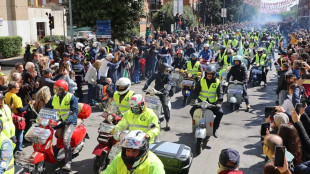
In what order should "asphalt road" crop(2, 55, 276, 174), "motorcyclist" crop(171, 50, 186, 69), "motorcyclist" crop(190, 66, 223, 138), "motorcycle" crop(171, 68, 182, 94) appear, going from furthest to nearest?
"motorcyclist" crop(171, 50, 186, 69) < "motorcycle" crop(171, 68, 182, 94) < "motorcyclist" crop(190, 66, 223, 138) < "asphalt road" crop(2, 55, 276, 174)

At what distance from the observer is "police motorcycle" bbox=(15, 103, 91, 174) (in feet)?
20.4

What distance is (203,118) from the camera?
27.6 ft

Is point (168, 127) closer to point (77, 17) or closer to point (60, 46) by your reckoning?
point (60, 46)

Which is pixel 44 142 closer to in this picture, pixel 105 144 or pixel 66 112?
pixel 66 112

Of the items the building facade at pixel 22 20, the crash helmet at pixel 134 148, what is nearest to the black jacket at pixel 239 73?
the crash helmet at pixel 134 148

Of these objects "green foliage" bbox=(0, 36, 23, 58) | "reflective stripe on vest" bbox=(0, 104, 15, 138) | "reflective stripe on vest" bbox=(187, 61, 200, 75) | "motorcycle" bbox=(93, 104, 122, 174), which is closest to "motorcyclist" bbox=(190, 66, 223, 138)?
"motorcycle" bbox=(93, 104, 122, 174)

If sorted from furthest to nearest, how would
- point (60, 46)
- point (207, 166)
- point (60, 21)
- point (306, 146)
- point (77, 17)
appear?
point (60, 21), point (77, 17), point (60, 46), point (207, 166), point (306, 146)

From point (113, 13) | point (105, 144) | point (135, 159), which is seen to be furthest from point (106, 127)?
point (113, 13)

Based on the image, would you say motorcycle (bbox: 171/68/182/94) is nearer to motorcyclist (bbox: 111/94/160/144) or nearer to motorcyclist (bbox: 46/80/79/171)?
motorcyclist (bbox: 46/80/79/171)

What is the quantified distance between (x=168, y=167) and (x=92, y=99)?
312 inches

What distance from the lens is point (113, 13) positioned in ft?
78.4

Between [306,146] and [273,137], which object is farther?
[306,146]

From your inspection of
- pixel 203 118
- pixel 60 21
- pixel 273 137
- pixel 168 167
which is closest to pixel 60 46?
pixel 203 118

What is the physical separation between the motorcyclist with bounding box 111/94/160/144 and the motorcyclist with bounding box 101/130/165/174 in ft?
6.38
